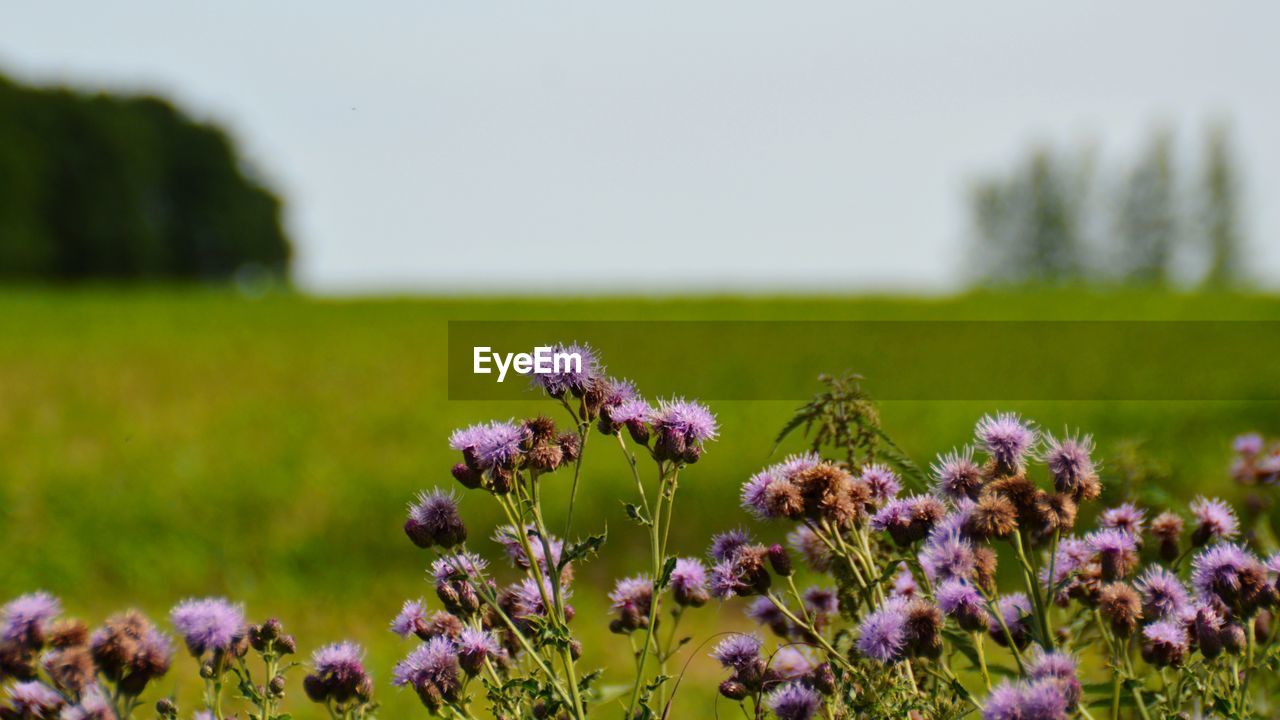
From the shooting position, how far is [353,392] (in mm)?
14445

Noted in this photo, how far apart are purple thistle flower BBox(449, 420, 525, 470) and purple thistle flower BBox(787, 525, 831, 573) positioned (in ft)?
1.58

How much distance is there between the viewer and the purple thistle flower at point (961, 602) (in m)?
1.40

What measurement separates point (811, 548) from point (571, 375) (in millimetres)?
512

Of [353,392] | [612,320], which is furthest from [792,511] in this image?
[612,320]

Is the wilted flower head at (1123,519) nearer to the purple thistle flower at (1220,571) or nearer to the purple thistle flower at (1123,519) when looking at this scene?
the purple thistle flower at (1123,519)

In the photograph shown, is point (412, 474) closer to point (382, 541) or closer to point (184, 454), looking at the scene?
point (382, 541)

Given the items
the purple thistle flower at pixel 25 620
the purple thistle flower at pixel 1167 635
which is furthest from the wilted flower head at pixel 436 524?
the purple thistle flower at pixel 1167 635

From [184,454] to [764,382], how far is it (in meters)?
6.65

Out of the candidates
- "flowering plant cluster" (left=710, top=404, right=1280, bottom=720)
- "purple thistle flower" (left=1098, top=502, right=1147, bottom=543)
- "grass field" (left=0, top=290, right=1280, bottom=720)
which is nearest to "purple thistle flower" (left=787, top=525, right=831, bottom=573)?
"flowering plant cluster" (left=710, top=404, right=1280, bottom=720)

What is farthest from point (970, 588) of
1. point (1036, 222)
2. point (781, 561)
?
point (1036, 222)

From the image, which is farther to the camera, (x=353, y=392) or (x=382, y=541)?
(x=353, y=392)

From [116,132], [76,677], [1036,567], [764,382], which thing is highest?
[116,132]

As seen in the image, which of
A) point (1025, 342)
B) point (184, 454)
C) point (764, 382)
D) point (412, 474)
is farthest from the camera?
point (1025, 342)

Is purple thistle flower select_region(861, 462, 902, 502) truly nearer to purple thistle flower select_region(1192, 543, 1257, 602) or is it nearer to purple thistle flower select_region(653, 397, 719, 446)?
purple thistle flower select_region(653, 397, 719, 446)
